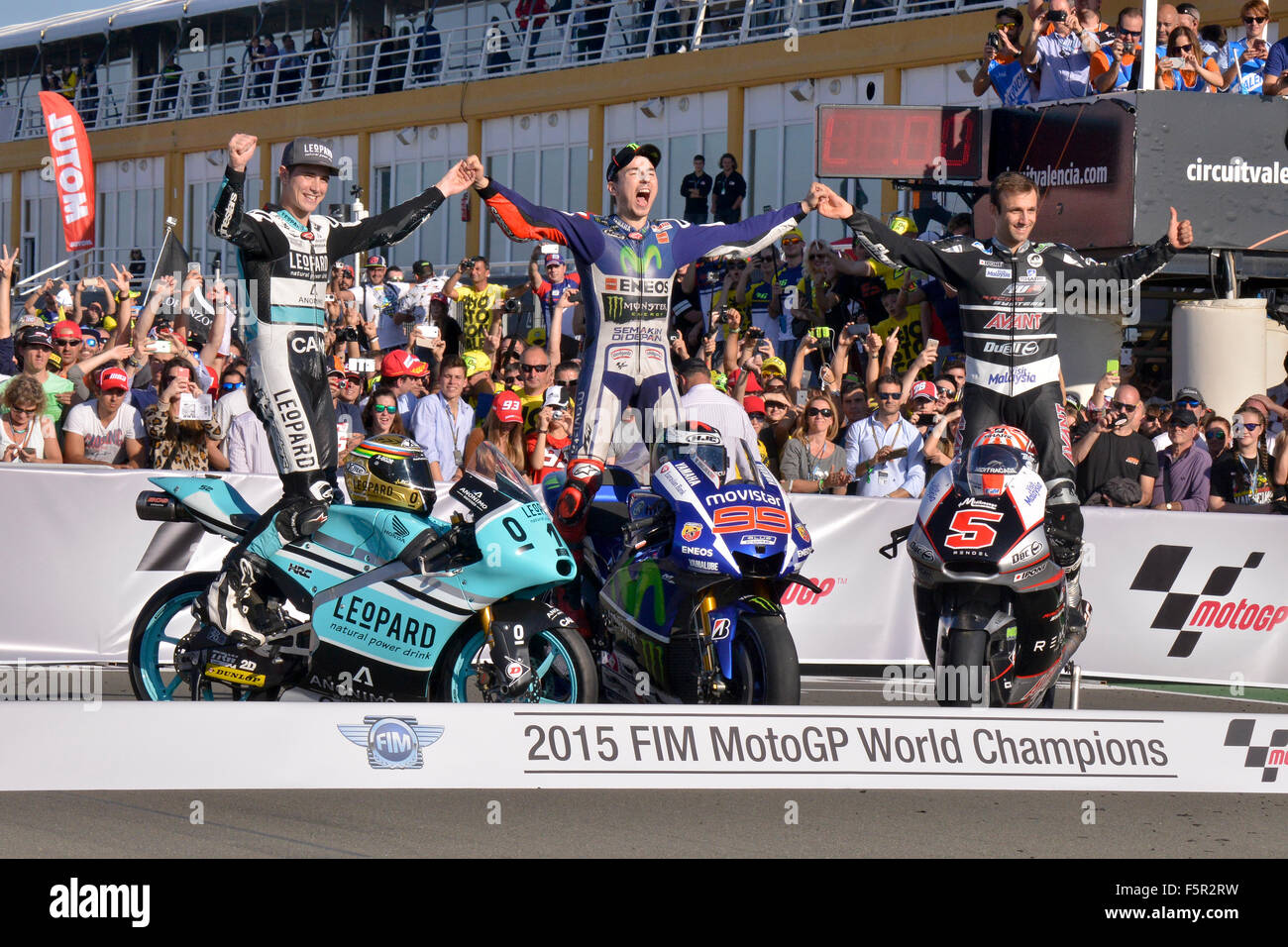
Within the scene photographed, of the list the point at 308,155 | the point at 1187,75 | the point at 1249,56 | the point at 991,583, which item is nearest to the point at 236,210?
the point at 308,155

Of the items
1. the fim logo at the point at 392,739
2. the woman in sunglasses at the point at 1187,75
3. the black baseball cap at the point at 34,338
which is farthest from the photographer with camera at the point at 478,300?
the fim logo at the point at 392,739

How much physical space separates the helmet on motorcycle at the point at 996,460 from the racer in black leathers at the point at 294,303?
260 cm

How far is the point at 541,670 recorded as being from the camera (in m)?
7.38

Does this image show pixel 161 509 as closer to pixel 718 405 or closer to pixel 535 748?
pixel 718 405

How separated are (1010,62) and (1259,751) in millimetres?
11992

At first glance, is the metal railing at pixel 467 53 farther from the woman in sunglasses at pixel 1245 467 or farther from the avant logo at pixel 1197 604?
the avant logo at pixel 1197 604

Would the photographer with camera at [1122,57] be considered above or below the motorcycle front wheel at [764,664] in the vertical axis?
above

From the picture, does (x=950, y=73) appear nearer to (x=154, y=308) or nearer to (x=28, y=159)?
(x=154, y=308)

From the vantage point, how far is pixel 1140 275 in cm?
901

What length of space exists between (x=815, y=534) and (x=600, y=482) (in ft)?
9.70

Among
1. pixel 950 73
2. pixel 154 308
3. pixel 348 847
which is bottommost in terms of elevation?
pixel 348 847

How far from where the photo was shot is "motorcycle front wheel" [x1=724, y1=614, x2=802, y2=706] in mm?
7105

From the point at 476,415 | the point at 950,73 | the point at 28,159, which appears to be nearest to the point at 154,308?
the point at 476,415

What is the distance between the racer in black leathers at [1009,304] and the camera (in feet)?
28.9
